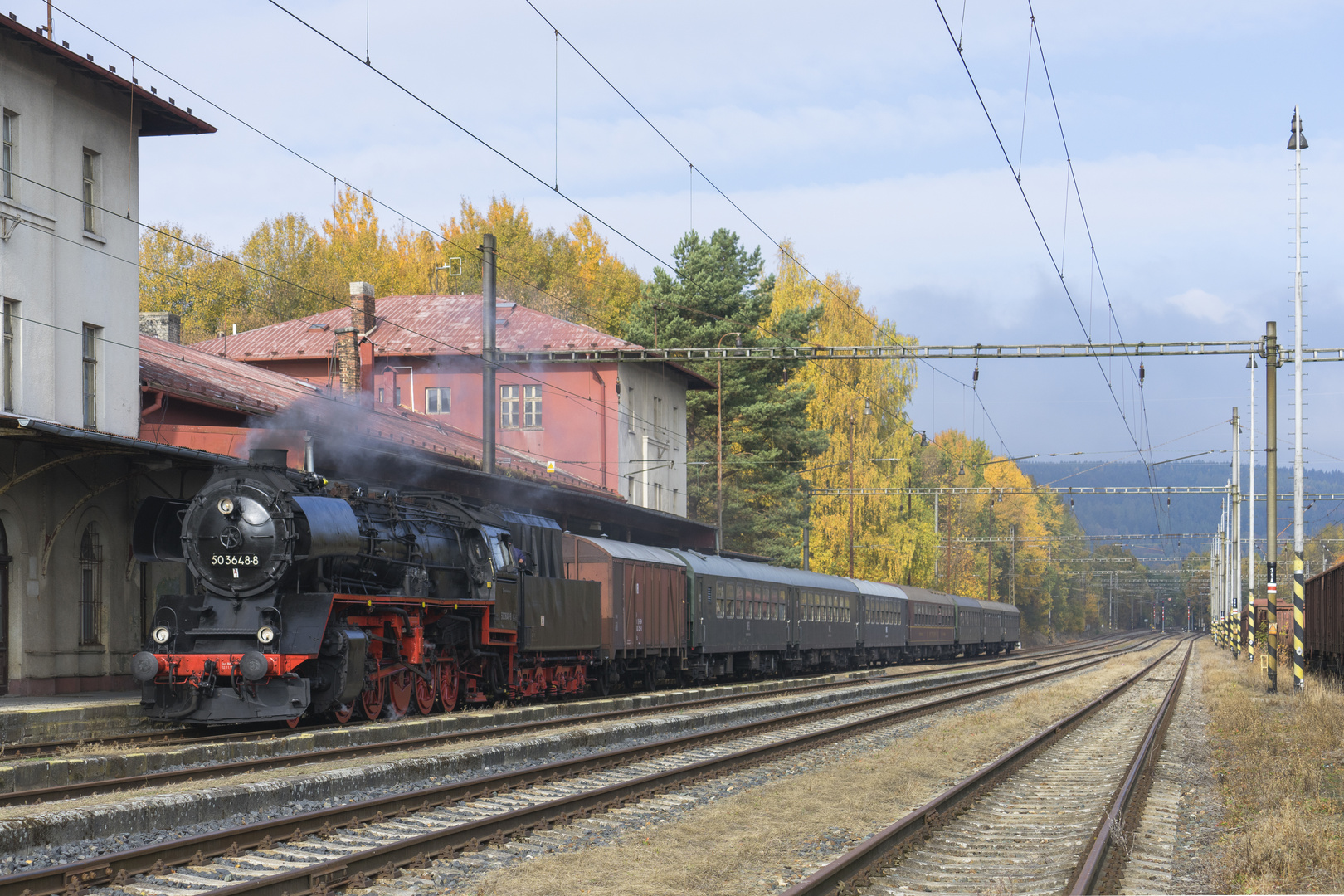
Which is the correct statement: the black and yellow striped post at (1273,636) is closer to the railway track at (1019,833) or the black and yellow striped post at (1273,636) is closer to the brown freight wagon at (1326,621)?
the brown freight wagon at (1326,621)

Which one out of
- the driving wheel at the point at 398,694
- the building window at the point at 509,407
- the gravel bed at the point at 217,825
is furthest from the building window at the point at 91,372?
the building window at the point at 509,407

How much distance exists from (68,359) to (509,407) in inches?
1099

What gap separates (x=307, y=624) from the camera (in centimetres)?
1605

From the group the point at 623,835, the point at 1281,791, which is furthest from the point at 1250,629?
the point at 623,835

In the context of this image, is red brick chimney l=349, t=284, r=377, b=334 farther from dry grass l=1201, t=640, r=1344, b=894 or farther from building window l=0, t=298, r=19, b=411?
dry grass l=1201, t=640, r=1344, b=894

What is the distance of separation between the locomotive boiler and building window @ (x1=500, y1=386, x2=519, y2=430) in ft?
93.1

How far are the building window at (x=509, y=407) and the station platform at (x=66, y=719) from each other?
102 ft

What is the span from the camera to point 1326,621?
30531 millimetres

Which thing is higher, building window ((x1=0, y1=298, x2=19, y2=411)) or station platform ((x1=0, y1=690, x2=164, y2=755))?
building window ((x1=0, y1=298, x2=19, y2=411))

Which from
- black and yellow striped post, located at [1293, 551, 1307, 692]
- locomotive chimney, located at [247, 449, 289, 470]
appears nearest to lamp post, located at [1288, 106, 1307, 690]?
black and yellow striped post, located at [1293, 551, 1307, 692]

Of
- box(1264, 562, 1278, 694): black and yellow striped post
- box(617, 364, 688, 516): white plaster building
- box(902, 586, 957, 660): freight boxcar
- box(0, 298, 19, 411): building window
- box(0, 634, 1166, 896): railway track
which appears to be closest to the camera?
box(0, 634, 1166, 896): railway track

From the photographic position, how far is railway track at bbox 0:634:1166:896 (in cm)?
789

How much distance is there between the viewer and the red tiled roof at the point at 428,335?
1833 inches

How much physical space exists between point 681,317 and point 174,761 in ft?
135
